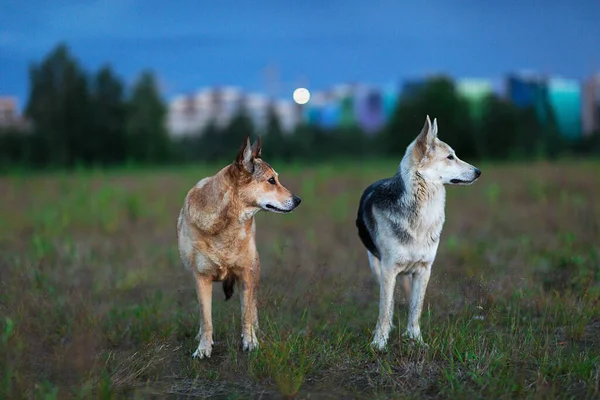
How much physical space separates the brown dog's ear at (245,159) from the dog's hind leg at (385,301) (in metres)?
1.41

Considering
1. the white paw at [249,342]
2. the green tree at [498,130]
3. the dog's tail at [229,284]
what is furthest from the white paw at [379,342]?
the green tree at [498,130]

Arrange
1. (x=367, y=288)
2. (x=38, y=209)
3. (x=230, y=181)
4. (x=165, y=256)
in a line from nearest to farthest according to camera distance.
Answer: (x=230, y=181), (x=367, y=288), (x=165, y=256), (x=38, y=209)

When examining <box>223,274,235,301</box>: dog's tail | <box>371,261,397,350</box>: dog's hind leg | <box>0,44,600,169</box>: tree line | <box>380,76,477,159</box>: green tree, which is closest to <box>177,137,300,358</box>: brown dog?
<box>223,274,235,301</box>: dog's tail

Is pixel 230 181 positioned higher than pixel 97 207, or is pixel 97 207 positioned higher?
pixel 230 181

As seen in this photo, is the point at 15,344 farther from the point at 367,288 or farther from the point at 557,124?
the point at 557,124

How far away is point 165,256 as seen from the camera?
966 centimetres

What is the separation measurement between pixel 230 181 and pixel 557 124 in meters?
25.3

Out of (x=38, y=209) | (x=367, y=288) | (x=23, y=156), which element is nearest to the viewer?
(x=367, y=288)

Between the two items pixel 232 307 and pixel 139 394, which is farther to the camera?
pixel 232 307

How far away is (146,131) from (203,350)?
28.9 meters

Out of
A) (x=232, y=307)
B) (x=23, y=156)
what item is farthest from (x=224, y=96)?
(x=232, y=307)

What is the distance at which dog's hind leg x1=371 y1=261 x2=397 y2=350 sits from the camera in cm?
535

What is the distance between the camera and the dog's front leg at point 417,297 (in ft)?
17.6

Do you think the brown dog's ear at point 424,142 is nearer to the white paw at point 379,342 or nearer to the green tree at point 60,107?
the white paw at point 379,342
